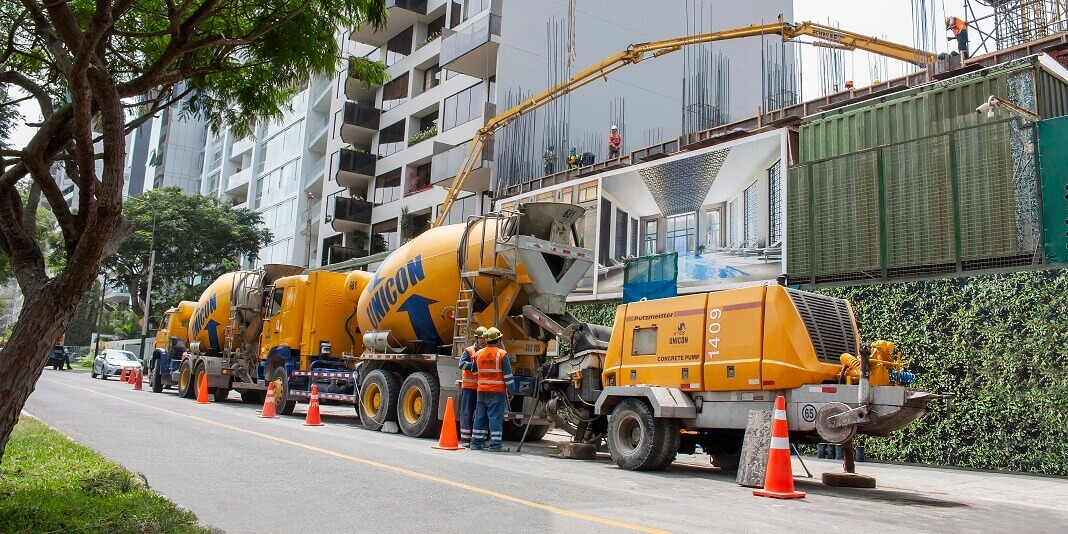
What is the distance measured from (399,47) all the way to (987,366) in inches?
1392

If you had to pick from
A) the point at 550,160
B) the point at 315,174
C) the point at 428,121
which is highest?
the point at 428,121

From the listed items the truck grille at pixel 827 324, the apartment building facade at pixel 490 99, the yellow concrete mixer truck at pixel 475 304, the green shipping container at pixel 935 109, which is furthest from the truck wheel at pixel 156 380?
the truck grille at pixel 827 324

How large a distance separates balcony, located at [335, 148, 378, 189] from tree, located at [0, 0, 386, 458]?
112 feet

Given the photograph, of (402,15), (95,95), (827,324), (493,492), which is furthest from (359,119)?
(95,95)

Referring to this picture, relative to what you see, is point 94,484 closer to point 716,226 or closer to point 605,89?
point 716,226

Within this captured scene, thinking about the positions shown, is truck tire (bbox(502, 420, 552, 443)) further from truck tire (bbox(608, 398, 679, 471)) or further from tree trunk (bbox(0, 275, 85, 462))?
tree trunk (bbox(0, 275, 85, 462))

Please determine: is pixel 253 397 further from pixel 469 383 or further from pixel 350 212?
pixel 350 212

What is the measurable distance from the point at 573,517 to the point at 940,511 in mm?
3897

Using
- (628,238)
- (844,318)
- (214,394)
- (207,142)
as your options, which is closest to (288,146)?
(207,142)

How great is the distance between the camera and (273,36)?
6828mm

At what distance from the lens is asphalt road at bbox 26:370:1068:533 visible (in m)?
6.32

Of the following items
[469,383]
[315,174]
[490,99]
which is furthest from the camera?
[315,174]

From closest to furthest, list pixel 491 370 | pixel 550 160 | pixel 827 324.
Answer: pixel 827 324 → pixel 491 370 → pixel 550 160

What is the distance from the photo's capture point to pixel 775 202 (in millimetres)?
18047
